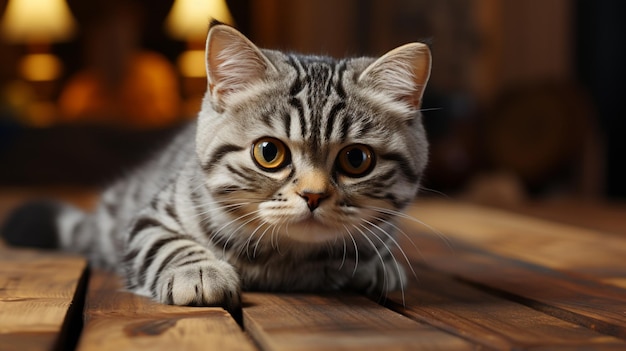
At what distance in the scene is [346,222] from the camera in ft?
5.24

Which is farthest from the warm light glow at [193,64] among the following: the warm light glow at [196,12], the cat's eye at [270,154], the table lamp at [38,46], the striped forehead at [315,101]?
the cat's eye at [270,154]

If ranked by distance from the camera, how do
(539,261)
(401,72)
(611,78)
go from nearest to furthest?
(401,72)
(539,261)
(611,78)

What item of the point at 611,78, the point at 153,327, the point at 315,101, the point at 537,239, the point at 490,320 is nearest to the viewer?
the point at 153,327

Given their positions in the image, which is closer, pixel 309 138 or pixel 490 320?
pixel 490 320

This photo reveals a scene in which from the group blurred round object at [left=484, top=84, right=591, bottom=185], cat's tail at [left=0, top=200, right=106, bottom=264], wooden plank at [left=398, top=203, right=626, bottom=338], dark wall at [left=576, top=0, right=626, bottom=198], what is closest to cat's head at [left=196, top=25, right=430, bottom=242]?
wooden plank at [left=398, top=203, right=626, bottom=338]

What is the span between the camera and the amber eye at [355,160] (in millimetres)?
1616

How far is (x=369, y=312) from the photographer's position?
1501mm

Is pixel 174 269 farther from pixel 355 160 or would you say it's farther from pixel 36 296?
pixel 355 160

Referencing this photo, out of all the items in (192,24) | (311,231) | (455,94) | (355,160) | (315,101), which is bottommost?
(311,231)

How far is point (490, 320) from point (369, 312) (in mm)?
213

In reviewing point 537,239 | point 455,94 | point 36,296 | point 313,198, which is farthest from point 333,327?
point 455,94

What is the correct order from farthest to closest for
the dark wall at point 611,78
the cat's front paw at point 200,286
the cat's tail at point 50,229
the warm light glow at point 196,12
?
the warm light glow at point 196,12, the dark wall at point 611,78, the cat's tail at point 50,229, the cat's front paw at point 200,286

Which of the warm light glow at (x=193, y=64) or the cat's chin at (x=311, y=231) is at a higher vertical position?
the warm light glow at (x=193, y=64)

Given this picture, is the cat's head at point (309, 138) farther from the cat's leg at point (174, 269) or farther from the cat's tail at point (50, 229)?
the cat's tail at point (50, 229)
